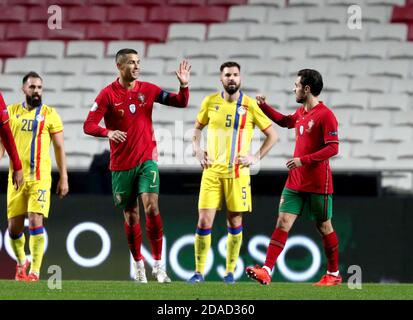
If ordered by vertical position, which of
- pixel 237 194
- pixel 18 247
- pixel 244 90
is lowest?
pixel 18 247

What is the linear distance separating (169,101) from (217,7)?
6486 millimetres

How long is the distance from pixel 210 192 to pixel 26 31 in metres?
6.86

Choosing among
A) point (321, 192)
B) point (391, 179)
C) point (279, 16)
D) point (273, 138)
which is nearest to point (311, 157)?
Answer: point (321, 192)

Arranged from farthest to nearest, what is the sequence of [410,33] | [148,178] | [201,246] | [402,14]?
[402,14] → [410,33] → [201,246] → [148,178]

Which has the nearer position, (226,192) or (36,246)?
(226,192)

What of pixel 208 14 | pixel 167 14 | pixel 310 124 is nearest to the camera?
pixel 310 124

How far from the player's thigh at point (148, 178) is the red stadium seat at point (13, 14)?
7303 mm

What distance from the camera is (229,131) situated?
9938 millimetres

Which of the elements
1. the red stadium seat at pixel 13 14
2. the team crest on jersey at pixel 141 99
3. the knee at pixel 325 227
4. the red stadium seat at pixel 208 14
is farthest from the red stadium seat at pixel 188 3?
the knee at pixel 325 227

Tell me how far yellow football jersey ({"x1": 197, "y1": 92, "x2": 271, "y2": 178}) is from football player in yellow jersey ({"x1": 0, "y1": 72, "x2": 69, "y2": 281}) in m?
1.40

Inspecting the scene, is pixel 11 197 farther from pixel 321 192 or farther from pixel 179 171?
pixel 321 192

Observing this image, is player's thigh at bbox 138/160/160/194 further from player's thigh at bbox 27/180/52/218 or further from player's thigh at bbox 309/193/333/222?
player's thigh at bbox 309/193/333/222

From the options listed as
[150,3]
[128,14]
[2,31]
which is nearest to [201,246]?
[128,14]

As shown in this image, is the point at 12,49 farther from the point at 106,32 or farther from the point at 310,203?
the point at 310,203
